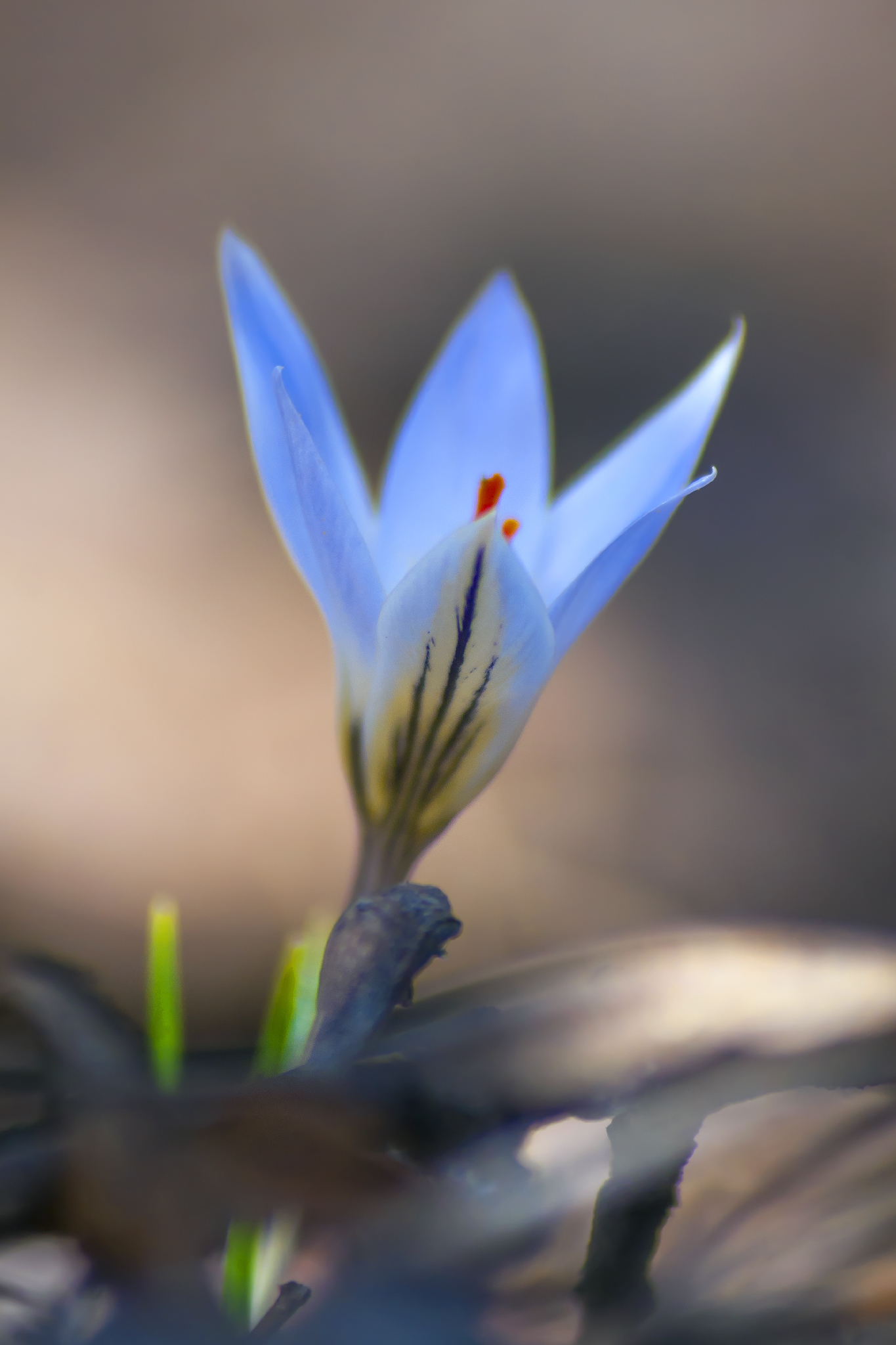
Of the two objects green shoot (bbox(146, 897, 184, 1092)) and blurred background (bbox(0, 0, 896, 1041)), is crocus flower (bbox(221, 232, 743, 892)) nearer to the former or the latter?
green shoot (bbox(146, 897, 184, 1092))

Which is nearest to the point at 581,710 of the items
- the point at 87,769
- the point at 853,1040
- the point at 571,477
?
the point at 571,477

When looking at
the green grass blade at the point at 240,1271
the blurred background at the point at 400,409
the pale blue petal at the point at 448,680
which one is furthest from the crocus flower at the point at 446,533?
the blurred background at the point at 400,409

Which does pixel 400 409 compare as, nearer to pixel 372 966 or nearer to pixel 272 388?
pixel 272 388

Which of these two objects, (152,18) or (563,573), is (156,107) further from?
(563,573)

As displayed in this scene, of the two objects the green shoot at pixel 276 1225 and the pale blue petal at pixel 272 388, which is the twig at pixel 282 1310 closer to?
the green shoot at pixel 276 1225

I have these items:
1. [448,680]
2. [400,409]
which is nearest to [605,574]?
[448,680]
